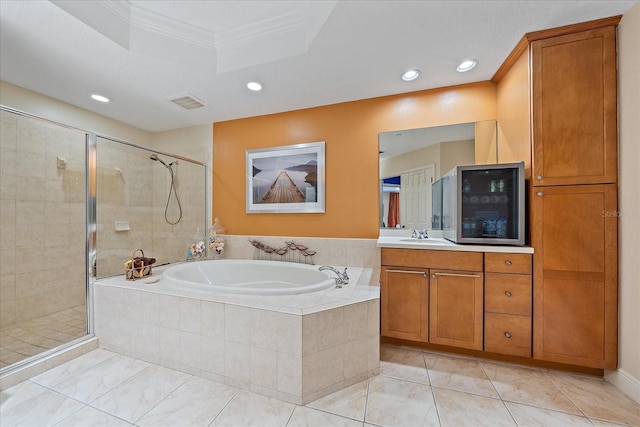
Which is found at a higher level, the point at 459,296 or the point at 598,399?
the point at 459,296

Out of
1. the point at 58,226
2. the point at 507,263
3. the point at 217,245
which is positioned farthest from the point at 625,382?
the point at 58,226

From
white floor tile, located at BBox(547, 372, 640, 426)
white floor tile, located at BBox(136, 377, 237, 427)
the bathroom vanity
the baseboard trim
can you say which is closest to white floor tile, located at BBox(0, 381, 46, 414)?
white floor tile, located at BBox(136, 377, 237, 427)

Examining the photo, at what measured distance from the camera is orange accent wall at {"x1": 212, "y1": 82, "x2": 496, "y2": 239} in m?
2.15

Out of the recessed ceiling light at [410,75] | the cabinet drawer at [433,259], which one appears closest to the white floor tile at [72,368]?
the cabinet drawer at [433,259]

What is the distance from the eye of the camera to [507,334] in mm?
1647

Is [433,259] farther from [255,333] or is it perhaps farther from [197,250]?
[197,250]

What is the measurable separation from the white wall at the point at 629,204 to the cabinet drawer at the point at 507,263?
0.46 metres

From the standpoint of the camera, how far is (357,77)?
1994mm

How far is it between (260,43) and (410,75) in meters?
1.21

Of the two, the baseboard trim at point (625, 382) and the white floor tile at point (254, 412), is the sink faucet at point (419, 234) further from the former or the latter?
the white floor tile at point (254, 412)

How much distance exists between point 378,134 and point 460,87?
79 cm

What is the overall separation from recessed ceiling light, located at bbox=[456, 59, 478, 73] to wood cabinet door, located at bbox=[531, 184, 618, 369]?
1.05 m

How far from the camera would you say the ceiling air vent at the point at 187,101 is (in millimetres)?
2309

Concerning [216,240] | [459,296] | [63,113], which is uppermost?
[63,113]
